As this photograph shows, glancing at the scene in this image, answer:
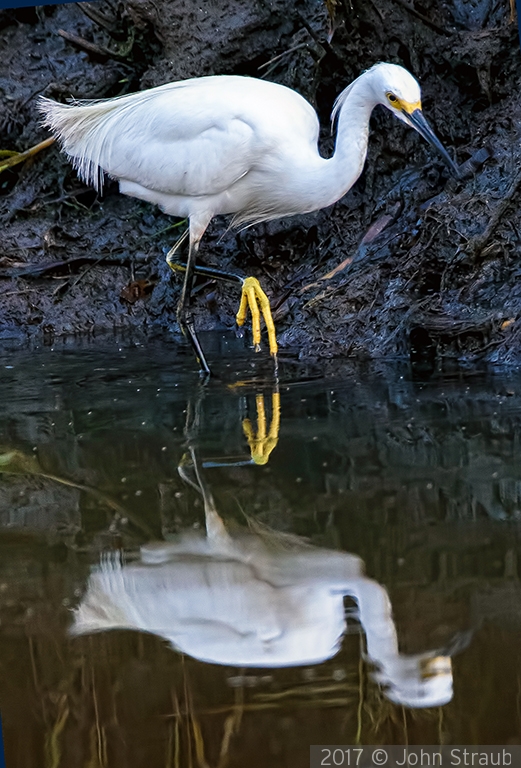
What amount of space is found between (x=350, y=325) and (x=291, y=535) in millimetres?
3340

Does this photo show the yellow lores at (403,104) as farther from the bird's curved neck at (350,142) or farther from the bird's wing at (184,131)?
the bird's wing at (184,131)

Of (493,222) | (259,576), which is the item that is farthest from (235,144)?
(259,576)

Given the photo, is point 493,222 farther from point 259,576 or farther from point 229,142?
point 259,576

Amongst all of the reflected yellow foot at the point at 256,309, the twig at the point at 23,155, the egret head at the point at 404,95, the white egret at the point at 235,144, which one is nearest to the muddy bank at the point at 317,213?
the twig at the point at 23,155

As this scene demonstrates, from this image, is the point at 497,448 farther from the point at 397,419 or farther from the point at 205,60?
the point at 205,60

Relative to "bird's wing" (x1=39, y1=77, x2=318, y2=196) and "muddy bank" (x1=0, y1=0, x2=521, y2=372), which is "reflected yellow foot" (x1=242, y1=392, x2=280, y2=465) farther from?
"bird's wing" (x1=39, y1=77, x2=318, y2=196)

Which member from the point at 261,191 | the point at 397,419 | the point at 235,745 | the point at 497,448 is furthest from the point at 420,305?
the point at 235,745

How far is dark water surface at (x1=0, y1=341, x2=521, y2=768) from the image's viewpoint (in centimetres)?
250

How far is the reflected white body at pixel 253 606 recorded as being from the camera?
271cm

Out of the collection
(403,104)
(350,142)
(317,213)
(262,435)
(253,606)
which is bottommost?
(253,606)

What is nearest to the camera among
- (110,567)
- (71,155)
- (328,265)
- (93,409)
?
(110,567)

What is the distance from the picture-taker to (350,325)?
6.78m

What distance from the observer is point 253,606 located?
308 centimetres

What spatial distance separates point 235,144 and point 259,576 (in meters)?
3.49
